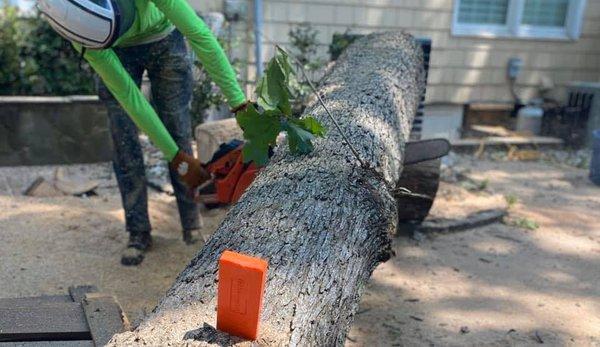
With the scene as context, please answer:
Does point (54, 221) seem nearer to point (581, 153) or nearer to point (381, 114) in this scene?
point (381, 114)

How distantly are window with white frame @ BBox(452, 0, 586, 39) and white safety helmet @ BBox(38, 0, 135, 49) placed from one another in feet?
20.3

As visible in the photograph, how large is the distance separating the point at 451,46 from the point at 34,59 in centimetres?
531

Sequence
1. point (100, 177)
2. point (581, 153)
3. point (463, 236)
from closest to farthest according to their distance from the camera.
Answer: point (463, 236) < point (100, 177) < point (581, 153)

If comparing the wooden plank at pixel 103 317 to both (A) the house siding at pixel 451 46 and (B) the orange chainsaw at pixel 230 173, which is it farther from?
(A) the house siding at pixel 451 46

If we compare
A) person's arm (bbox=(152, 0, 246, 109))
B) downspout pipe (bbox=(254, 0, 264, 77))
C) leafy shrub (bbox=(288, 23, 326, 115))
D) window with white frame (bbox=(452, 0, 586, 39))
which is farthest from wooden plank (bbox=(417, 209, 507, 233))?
window with white frame (bbox=(452, 0, 586, 39))

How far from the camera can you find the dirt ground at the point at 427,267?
330 centimetres

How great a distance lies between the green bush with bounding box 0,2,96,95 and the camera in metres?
5.70

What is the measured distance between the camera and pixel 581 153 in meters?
7.98

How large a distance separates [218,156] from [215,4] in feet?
14.1

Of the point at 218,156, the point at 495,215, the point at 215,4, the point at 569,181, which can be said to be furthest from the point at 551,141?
the point at 218,156

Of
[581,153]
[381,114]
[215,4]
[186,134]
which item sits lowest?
[581,153]

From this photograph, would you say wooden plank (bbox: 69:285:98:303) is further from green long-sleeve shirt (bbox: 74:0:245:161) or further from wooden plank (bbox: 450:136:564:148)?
wooden plank (bbox: 450:136:564:148)

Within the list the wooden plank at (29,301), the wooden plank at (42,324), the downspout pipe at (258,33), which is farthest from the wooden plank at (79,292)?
the downspout pipe at (258,33)

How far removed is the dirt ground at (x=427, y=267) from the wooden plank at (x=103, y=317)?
0.52 metres
